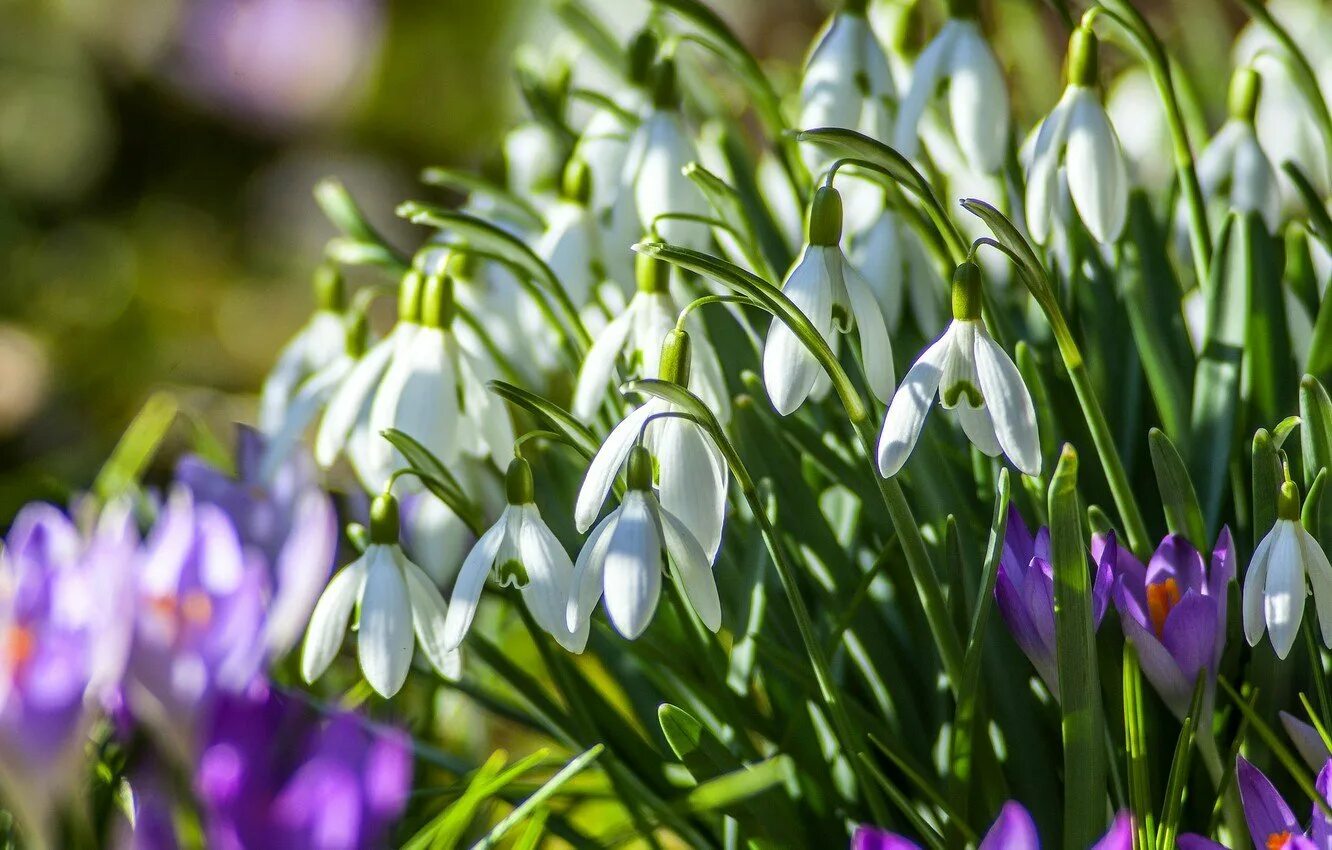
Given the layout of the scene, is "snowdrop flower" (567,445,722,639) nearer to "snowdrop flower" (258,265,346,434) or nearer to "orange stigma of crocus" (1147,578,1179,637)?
"orange stigma of crocus" (1147,578,1179,637)

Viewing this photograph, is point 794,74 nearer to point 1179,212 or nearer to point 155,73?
point 1179,212

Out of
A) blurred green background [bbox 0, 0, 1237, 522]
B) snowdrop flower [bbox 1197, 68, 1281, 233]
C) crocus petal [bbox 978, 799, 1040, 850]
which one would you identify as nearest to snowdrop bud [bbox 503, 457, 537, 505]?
crocus petal [bbox 978, 799, 1040, 850]

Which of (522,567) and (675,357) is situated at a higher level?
(675,357)

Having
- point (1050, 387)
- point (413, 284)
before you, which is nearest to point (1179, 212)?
point (1050, 387)

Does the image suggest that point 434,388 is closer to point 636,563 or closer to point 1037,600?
point 636,563

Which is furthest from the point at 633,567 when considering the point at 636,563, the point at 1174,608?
the point at 1174,608

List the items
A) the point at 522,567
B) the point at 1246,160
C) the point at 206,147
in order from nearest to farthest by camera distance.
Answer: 1. the point at 522,567
2. the point at 1246,160
3. the point at 206,147
